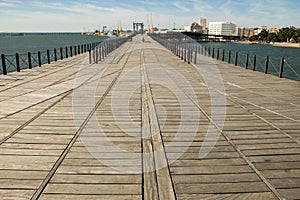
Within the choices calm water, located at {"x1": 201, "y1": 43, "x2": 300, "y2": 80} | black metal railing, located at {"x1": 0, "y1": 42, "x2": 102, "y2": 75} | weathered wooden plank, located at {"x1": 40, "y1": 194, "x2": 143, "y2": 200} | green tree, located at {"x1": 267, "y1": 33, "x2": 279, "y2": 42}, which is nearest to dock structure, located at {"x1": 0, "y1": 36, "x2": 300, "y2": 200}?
weathered wooden plank, located at {"x1": 40, "y1": 194, "x2": 143, "y2": 200}

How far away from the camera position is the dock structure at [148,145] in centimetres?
324

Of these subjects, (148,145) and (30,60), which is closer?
(148,145)

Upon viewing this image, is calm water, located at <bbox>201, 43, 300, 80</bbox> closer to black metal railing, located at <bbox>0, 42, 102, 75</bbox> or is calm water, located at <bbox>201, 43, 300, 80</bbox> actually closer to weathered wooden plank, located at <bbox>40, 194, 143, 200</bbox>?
weathered wooden plank, located at <bbox>40, 194, 143, 200</bbox>

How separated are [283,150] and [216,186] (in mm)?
1690

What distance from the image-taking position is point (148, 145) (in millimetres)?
4480

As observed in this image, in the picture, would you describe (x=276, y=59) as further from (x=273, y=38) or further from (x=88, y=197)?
(x=273, y=38)

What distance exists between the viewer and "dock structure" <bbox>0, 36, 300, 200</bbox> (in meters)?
3.24

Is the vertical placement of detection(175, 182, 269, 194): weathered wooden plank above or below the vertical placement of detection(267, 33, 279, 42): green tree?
below

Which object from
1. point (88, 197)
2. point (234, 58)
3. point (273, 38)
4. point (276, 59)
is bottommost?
point (276, 59)

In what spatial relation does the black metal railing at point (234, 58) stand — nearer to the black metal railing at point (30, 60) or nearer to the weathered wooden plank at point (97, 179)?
the black metal railing at point (30, 60)

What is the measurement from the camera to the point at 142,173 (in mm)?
3578

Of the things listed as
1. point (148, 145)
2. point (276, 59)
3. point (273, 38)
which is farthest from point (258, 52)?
point (148, 145)

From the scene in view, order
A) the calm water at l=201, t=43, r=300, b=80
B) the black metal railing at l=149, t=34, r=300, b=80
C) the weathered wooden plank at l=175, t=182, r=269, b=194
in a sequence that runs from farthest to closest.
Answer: the calm water at l=201, t=43, r=300, b=80
the black metal railing at l=149, t=34, r=300, b=80
the weathered wooden plank at l=175, t=182, r=269, b=194

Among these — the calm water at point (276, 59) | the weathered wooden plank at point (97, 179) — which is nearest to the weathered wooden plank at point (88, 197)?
the weathered wooden plank at point (97, 179)
